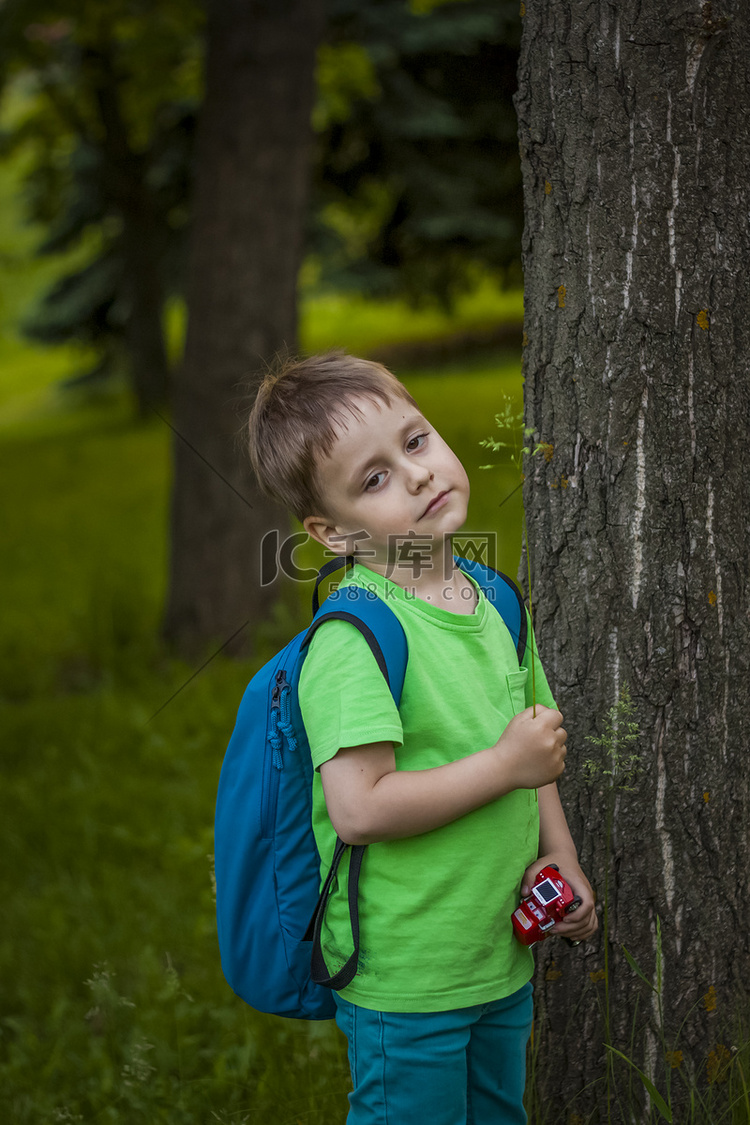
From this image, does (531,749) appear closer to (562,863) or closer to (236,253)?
(562,863)

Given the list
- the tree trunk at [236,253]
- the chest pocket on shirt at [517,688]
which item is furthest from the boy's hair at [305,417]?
the tree trunk at [236,253]

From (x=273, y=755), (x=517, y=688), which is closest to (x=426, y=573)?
(x=517, y=688)

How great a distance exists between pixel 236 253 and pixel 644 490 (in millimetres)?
3791

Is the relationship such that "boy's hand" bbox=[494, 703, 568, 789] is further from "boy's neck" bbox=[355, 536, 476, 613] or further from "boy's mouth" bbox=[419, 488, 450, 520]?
"boy's mouth" bbox=[419, 488, 450, 520]

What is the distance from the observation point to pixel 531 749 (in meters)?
1.34

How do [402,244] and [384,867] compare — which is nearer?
[384,867]

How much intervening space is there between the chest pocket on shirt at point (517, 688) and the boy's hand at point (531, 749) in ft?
0.48

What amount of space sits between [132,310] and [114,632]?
8587 mm

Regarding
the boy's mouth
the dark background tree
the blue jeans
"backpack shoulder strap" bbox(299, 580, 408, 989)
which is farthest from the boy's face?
the dark background tree

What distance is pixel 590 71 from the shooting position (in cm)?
163

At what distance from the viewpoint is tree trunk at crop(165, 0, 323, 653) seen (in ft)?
16.1

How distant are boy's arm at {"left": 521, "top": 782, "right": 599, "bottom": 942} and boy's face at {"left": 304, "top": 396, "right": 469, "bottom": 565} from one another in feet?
1.68

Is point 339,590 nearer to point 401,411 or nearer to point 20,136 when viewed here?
point 401,411

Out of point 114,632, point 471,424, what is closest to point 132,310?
A: point 471,424
